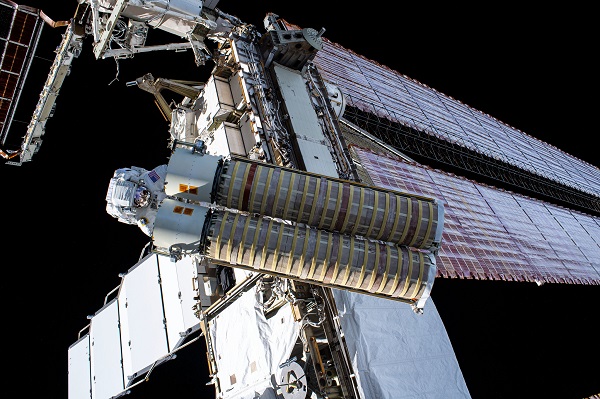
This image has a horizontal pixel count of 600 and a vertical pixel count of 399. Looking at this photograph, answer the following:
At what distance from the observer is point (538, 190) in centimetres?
2181

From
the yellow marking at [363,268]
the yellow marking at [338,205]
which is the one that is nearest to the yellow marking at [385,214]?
the yellow marking at [363,268]

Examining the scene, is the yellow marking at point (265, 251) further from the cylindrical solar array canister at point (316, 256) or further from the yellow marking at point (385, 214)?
the yellow marking at point (385, 214)

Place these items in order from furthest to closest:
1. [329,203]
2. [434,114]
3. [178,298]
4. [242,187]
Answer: [434,114] < [178,298] < [329,203] < [242,187]

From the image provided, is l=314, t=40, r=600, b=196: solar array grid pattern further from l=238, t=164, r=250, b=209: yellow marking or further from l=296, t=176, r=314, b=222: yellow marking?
l=238, t=164, r=250, b=209: yellow marking

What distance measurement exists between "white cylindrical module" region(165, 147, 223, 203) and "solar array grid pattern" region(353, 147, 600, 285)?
572 cm

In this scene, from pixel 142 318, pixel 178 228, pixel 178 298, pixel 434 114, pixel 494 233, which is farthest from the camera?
pixel 434 114

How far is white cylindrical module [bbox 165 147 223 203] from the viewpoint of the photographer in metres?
5.21

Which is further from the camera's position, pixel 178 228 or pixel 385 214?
pixel 385 214

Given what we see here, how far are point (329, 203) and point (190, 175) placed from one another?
166 centimetres

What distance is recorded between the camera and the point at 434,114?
17.1 meters

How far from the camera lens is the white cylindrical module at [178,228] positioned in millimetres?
5102

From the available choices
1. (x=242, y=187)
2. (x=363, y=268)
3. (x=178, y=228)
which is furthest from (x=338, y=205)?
(x=178, y=228)

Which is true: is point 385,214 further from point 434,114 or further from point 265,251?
point 434,114

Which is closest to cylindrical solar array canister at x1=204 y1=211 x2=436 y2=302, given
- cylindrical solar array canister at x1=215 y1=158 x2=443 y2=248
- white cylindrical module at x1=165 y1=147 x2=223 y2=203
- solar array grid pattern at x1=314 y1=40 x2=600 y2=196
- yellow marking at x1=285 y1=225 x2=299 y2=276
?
yellow marking at x1=285 y1=225 x2=299 y2=276
